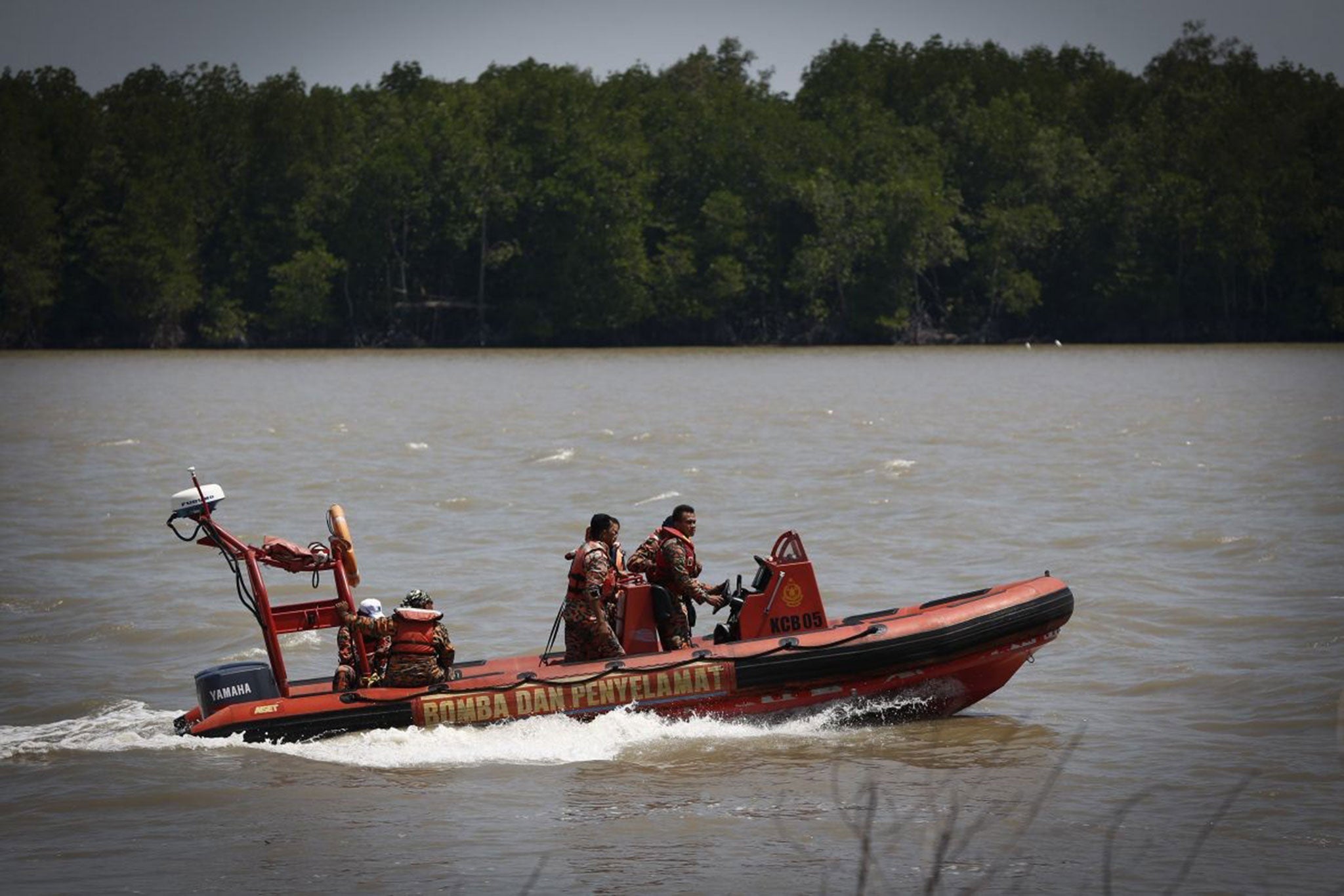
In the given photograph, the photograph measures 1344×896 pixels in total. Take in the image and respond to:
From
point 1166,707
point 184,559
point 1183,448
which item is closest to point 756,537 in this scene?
point 184,559

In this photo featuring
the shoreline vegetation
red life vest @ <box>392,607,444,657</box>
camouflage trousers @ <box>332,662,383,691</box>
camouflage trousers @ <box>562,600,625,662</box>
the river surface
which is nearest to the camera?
the river surface

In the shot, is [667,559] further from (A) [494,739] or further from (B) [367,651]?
(B) [367,651]

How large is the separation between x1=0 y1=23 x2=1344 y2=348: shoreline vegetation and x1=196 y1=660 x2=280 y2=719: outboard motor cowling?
64342 mm

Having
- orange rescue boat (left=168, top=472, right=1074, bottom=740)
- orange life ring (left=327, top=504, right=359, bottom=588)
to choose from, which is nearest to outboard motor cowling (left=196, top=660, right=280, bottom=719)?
orange rescue boat (left=168, top=472, right=1074, bottom=740)

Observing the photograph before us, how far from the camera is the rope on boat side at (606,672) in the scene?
11.0 m

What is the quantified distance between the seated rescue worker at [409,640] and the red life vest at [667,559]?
54.7 inches

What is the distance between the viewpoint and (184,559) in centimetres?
1934

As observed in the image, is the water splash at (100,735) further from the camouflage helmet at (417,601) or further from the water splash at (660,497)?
the water splash at (660,497)

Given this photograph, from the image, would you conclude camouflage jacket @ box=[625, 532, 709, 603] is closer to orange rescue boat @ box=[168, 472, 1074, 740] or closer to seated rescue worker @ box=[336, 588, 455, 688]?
orange rescue boat @ box=[168, 472, 1074, 740]

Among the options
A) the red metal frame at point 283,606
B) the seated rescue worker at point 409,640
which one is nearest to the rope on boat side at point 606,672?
the seated rescue worker at point 409,640

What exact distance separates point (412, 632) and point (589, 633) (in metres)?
1.10

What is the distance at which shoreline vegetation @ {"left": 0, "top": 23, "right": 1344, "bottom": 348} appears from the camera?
2950 inches

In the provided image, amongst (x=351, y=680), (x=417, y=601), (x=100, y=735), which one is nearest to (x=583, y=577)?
(x=417, y=601)

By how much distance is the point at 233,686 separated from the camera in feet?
36.2
